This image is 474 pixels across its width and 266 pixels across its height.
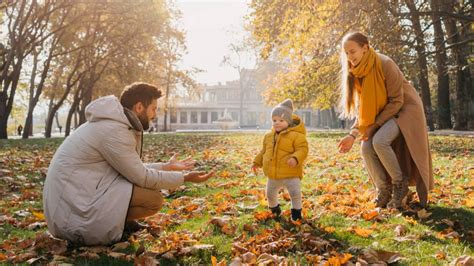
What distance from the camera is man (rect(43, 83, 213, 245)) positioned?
3766 millimetres

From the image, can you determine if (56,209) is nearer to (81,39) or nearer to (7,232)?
(7,232)

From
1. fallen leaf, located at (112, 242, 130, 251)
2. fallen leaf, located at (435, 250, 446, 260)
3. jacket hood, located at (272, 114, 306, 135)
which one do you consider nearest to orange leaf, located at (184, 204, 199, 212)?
jacket hood, located at (272, 114, 306, 135)

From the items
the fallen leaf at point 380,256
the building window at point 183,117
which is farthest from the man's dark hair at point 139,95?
the building window at point 183,117

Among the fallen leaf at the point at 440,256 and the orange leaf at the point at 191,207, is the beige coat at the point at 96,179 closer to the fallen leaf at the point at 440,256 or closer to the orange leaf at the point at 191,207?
the orange leaf at the point at 191,207

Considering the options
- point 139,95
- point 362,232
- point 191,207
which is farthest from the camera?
point 191,207

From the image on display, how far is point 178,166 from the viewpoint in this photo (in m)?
4.48

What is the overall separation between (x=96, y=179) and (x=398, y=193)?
11.5ft

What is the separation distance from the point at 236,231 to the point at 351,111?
2.31 m

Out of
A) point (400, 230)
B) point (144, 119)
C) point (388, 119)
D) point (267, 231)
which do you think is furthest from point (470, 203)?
point (144, 119)

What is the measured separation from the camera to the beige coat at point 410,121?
17.2 ft

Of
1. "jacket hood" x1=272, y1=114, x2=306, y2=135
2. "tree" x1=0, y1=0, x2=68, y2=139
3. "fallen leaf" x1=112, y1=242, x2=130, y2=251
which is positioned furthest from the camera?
"tree" x1=0, y1=0, x2=68, y2=139

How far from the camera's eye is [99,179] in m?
3.85

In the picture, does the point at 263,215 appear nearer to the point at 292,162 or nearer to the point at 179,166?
the point at 292,162

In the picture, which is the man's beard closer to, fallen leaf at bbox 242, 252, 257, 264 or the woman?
fallen leaf at bbox 242, 252, 257, 264
